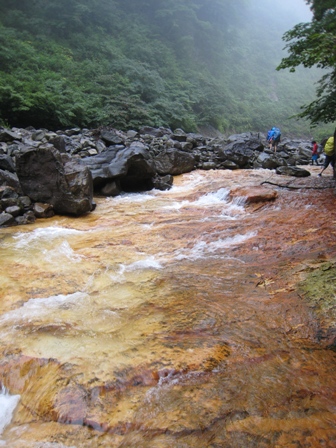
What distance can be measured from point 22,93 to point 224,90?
79.6ft

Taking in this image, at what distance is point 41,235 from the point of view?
18.0 feet

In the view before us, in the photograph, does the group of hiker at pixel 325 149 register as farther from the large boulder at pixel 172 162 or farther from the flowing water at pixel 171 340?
the flowing water at pixel 171 340

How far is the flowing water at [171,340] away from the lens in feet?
5.94

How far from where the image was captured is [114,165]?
880 centimetres

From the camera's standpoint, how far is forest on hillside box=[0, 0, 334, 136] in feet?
49.3

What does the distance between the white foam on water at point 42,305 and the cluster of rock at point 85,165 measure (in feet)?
10.4

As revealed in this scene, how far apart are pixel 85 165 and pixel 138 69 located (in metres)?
17.6

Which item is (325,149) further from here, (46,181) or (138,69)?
(138,69)

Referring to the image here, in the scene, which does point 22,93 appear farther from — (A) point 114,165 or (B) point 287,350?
(B) point 287,350

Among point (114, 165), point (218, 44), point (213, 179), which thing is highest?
point (218, 44)

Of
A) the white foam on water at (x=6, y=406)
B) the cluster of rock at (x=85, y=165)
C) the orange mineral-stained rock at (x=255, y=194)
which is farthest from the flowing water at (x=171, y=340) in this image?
the orange mineral-stained rock at (x=255, y=194)

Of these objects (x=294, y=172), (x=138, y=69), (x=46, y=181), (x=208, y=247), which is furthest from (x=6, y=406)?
(x=138, y=69)

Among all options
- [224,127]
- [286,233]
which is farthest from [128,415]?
[224,127]

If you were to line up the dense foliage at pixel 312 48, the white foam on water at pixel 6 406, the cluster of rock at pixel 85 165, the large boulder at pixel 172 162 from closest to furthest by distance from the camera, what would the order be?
1. the white foam on water at pixel 6 406
2. the dense foliage at pixel 312 48
3. the cluster of rock at pixel 85 165
4. the large boulder at pixel 172 162
